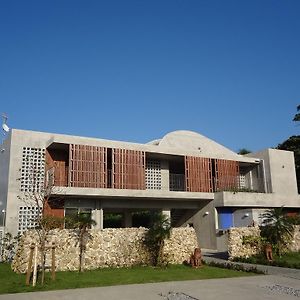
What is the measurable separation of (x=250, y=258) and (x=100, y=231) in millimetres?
7643

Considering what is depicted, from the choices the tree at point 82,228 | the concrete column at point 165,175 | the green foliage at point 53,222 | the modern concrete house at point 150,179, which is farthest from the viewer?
the concrete column at point 165,175

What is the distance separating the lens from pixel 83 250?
15539 mm

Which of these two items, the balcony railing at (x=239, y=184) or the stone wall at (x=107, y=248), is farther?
the balcony railing at (x=239, y=184)

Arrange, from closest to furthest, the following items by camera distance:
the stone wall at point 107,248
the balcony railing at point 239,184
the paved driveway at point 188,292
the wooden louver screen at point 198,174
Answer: the paved driveway at point 188,292, the stone wall at point 107,248, the wooden louver screen at point 198,174, the balcony railing at point 239,184

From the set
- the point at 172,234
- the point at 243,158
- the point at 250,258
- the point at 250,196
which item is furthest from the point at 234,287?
the point at 243,158

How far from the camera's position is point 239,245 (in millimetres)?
18812

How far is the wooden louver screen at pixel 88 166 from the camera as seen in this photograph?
21594 millimetres

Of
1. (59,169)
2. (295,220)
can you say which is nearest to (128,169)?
(59,169)

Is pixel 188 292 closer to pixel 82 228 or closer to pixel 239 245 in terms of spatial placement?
pixel 82 228

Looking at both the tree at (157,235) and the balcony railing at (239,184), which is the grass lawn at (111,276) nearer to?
the tree at (157,235)

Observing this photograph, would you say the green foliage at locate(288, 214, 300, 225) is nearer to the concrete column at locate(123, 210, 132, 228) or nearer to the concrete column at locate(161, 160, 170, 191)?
the concrete column at locate(161, 160, 170, 191)

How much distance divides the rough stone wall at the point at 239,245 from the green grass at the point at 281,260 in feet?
1.07

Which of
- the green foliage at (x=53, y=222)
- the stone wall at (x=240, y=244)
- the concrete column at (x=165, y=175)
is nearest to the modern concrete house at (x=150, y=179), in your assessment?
the concrete column at (x=165, y=175)

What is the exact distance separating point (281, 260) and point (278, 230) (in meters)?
1.63
